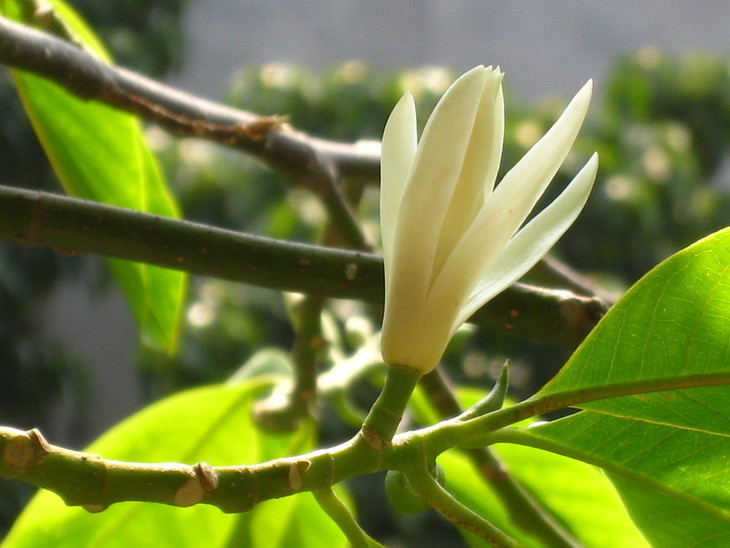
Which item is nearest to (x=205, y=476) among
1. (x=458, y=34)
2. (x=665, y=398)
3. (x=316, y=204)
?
(x=665, y=398)

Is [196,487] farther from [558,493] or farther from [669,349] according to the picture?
[558,493]

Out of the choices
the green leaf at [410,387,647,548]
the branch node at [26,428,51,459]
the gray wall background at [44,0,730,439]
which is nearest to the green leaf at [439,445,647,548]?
the green leaf at [410,387,647,548]

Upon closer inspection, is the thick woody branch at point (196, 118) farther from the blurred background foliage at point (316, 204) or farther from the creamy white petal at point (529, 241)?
the blurred background foliage at point (316, 204)

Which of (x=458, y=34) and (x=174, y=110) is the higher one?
(x=458, y=34)

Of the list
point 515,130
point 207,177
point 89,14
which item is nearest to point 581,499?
point 515,130

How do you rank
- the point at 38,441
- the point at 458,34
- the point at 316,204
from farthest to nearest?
the point at 458,34 < the point at 316,204 < the point at 38,441

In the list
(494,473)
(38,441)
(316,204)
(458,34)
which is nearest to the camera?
(38,441)

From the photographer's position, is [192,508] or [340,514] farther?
[192,508]
